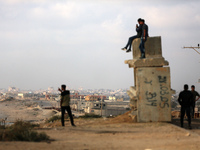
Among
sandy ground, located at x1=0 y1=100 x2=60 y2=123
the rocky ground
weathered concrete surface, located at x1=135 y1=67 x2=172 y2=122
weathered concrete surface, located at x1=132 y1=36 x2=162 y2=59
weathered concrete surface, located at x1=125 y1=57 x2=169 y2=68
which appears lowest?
sandy ground, located at x1=0 y1=100 x2=60 y2=123

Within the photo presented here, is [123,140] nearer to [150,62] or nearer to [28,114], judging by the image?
[150,62]

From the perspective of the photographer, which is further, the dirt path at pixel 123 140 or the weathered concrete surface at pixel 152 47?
the weathered concrete surface at pixel 152 47

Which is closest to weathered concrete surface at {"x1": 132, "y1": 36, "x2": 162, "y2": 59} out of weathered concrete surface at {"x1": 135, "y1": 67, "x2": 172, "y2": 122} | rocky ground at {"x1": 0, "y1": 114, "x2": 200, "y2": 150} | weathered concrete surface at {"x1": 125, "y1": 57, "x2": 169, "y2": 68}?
weathered concrete surface at {"x1": 125, "y1": 57, "x2": 169, "y2": 68}

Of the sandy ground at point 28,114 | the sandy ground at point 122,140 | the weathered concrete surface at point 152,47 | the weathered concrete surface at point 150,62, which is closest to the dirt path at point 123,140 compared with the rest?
the sandy ground at point 122,140

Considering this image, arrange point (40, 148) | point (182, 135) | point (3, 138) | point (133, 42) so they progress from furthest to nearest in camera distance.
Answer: point (133, 42)
point (182, 135)
point (3, 138)
point (40, 148)

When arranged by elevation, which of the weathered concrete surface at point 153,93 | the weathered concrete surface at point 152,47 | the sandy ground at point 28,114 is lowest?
the sandy ground at point 28,114

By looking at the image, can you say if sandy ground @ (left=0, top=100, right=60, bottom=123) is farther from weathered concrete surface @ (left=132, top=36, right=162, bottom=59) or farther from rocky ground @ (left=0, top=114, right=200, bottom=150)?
rocky ground @ (left=0, top=114, right=200, bottom=150)

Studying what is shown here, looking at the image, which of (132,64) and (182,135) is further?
(132,64)

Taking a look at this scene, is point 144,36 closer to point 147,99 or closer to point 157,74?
point 157,74

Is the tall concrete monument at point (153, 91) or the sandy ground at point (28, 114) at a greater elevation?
the tall concrete monument at point (153, 91)

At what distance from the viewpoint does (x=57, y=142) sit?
7.89 metres

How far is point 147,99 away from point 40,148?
633cm

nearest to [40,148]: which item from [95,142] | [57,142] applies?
[57,142]

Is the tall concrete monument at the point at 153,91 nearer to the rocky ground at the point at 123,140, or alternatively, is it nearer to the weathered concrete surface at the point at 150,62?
the weathered concrete surface at the point at 150,62
